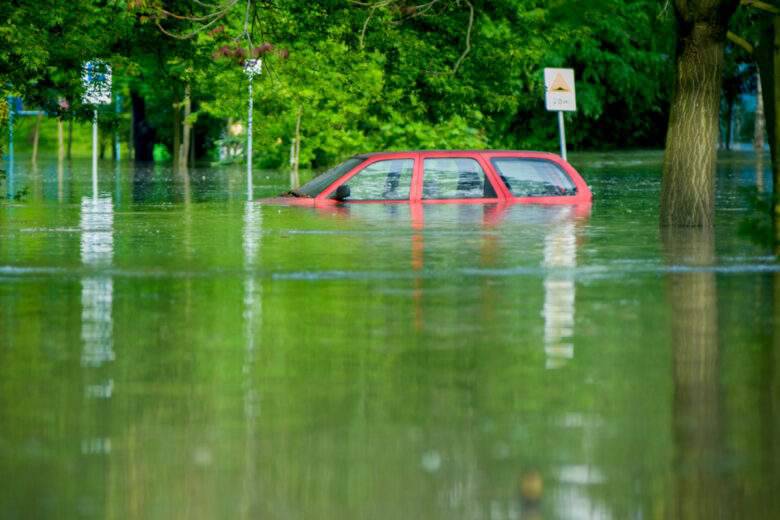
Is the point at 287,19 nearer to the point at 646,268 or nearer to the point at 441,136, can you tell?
the point at 441,136

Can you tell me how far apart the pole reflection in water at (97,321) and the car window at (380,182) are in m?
3.22

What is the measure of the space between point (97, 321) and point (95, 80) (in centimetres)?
1920

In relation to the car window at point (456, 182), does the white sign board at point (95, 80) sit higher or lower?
higher

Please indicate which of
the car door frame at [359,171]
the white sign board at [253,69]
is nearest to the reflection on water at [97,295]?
the car door frame at [359,171]

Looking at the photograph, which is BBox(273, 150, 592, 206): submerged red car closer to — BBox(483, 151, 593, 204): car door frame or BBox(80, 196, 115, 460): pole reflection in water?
BBox(483, 151, 593, 204): car door frame

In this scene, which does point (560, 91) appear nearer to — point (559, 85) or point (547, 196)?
point (559, 85)

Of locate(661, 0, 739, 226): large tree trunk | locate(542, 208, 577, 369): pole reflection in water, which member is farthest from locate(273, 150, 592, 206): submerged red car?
locate(661, 0, 739, 226): large tree trunk

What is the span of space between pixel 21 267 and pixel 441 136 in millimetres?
31249

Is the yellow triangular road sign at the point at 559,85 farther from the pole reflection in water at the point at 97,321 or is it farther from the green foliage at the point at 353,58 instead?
the pole reflection in water at the point at 97,321

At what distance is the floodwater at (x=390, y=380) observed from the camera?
306 inches

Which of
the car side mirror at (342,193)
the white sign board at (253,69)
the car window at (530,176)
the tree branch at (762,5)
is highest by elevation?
the tree branch at (762,5)

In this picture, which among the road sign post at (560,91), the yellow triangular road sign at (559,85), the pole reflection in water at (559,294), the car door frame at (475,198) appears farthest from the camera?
the yellow triangular road sign at (559,85)

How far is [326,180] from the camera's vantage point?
91.2 ft

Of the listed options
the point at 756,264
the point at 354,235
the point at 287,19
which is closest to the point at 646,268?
the point at 756,264
